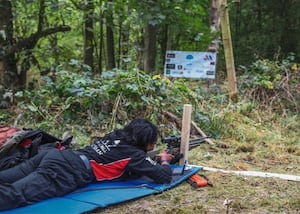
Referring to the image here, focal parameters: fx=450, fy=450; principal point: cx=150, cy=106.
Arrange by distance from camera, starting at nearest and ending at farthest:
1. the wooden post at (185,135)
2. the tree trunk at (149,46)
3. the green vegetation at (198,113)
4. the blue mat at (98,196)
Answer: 1. the blue mat at (98,196)
2. the wooden post at (185,135)
3. the green vegetation at (198,113)
4. the tree trunk at (149,46)

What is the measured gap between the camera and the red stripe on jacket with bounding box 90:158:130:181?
3.60 meters

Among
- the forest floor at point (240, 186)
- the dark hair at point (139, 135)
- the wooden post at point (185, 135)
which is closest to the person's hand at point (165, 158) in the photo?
the wooden post at point (185, 135)

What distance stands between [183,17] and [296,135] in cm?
251

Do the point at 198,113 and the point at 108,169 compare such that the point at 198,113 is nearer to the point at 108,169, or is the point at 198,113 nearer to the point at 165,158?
the point at 165,158

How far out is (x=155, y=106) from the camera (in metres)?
5.86

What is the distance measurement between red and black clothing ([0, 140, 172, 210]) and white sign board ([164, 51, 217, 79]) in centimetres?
356

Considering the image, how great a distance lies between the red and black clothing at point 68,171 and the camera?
3146 mm

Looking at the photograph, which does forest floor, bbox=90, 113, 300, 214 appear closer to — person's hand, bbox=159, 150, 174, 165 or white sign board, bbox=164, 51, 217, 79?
person's hand, bbox=159, 150, 174, 165

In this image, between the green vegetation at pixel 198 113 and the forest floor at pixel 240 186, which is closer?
the forest floor at pixel 240 186

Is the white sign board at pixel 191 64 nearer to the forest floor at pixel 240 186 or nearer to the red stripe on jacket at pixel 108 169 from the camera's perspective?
the forest floor at pixel 240 186

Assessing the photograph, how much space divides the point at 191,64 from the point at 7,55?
3081 millimetres

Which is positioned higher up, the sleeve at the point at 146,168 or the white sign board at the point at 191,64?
the white sign board at the point at 191,64

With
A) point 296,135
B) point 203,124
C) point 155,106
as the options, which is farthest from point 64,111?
point 296,135

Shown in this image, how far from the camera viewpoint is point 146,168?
3.60 meters
